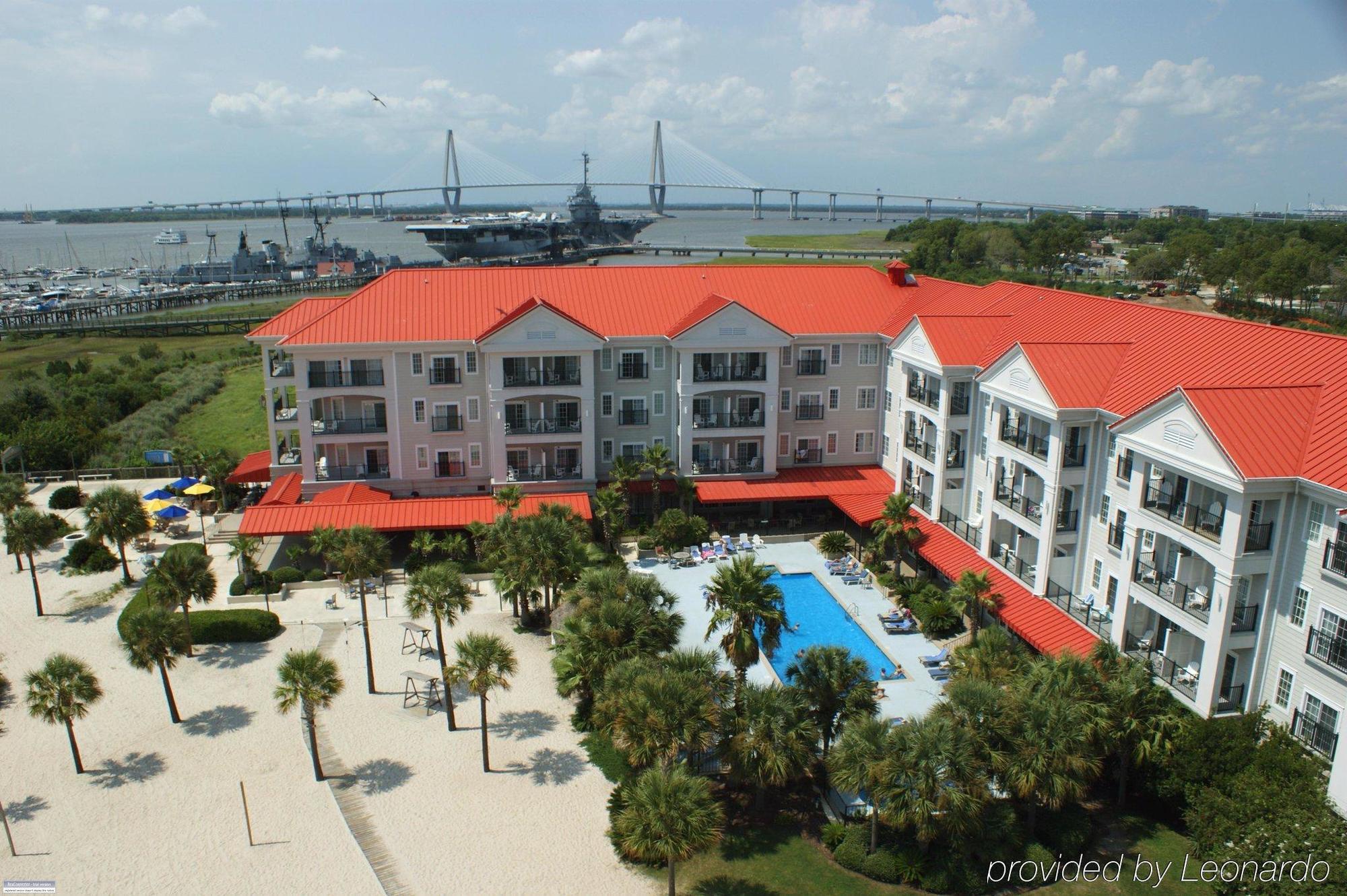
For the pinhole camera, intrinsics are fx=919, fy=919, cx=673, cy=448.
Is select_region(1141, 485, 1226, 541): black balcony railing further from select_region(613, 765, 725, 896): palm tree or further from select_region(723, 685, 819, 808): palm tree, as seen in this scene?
select_region(613, 765, 725, 896): palm tree

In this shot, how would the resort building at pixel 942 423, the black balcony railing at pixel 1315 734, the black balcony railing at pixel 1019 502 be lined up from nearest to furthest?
the black balcony railing at pixel 1315 734
the resort building at pixel 942 423
the black balcony railing at pixel 1019 502

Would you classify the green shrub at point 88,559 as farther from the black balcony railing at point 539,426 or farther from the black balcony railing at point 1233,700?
the black balcony railing at point 1233,700

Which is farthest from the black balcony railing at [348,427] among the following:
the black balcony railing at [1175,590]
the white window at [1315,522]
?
the white window at [1315,522]

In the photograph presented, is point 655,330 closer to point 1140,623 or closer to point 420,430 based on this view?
point 420,430

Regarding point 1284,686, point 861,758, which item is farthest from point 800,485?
point 861,758

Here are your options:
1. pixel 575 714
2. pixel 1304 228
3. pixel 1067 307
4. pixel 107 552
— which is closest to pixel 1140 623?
pixel 1067 307

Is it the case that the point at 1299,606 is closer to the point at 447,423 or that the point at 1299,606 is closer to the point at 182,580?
the point at 182,580

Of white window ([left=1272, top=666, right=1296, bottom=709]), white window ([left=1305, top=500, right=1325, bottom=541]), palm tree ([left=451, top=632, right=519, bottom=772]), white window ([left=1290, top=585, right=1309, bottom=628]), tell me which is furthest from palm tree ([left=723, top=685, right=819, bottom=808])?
white window ([left=1305, top=500, right=1325, bottom=541])
